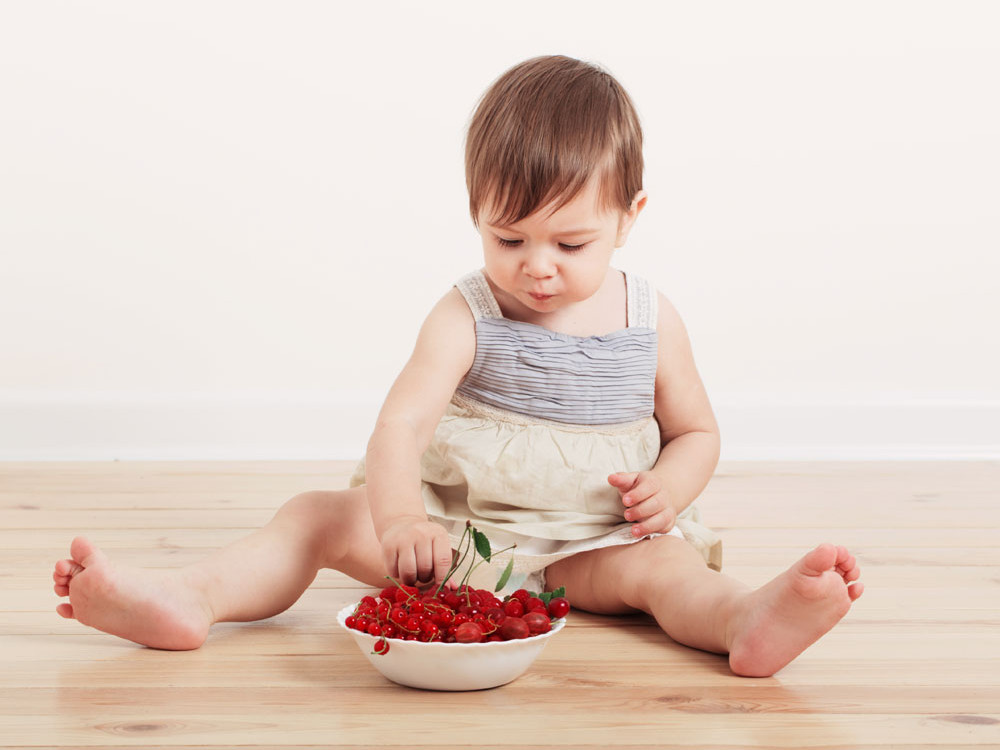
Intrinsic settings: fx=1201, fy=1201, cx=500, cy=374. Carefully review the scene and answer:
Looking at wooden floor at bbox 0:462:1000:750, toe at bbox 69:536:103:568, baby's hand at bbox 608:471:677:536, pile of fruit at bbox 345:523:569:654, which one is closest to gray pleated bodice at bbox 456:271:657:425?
baby's hand at bbox 608:471:677:536

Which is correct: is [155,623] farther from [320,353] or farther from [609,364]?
[320,353]

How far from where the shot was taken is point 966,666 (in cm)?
106

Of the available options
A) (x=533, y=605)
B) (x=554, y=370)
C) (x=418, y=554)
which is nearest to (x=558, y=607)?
(x=533, y=605)

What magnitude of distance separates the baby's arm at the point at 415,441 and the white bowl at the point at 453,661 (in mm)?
86

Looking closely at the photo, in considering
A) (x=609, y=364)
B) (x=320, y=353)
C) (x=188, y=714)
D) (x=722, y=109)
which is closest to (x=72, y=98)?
(x=320, y=353)

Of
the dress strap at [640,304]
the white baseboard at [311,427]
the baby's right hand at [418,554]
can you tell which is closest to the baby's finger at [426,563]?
the baby's right hand at [418,554]

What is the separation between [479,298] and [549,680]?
0.46m

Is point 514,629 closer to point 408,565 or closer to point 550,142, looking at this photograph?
point 408,565

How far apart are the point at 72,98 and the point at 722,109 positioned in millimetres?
1294

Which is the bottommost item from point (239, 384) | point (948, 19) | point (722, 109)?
point (239, 384)

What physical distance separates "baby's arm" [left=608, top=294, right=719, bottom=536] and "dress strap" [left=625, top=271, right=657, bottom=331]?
0.01m

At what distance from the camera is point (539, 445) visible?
1277 mm

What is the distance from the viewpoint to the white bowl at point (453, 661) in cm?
93

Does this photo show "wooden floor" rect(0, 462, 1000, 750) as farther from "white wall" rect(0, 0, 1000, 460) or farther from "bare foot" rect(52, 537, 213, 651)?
"white wall" rect(0, 0, 1000, 460)
